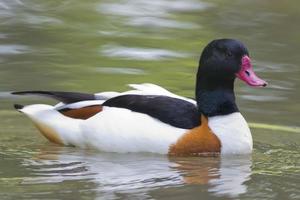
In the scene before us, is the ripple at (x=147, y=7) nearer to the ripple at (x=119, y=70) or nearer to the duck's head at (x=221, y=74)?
the ripple at (x=119, y=70)

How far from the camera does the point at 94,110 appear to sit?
977 cm

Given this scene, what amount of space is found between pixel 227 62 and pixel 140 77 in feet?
9.14

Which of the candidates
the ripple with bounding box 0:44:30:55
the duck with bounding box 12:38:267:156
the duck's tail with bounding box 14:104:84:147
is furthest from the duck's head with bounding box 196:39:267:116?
the ripple with bounding box 0:44:30:55

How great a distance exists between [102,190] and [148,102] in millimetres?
1423

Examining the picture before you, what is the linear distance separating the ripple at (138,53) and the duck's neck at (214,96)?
365 cm

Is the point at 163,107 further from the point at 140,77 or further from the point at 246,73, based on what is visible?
the point at 140,77

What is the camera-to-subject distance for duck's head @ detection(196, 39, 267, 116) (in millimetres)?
9750

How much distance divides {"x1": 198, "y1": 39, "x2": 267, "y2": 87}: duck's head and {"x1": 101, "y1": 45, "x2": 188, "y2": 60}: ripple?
3691 mm

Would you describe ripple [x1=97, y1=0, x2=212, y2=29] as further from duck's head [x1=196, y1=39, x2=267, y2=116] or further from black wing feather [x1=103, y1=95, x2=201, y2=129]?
black wing feather [x1=103, y1=95, x2=201, y2=129]

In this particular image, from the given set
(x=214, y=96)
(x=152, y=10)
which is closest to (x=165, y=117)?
(x=214, y=96)

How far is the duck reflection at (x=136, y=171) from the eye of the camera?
8570 mm

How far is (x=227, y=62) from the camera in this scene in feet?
32.0

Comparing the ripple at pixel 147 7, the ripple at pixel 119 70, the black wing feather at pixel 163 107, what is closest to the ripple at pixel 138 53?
the ripple at pixel 119 70

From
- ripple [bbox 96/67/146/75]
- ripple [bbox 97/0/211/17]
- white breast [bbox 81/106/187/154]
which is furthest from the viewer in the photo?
ripple [bbox 97/0/211/17]
